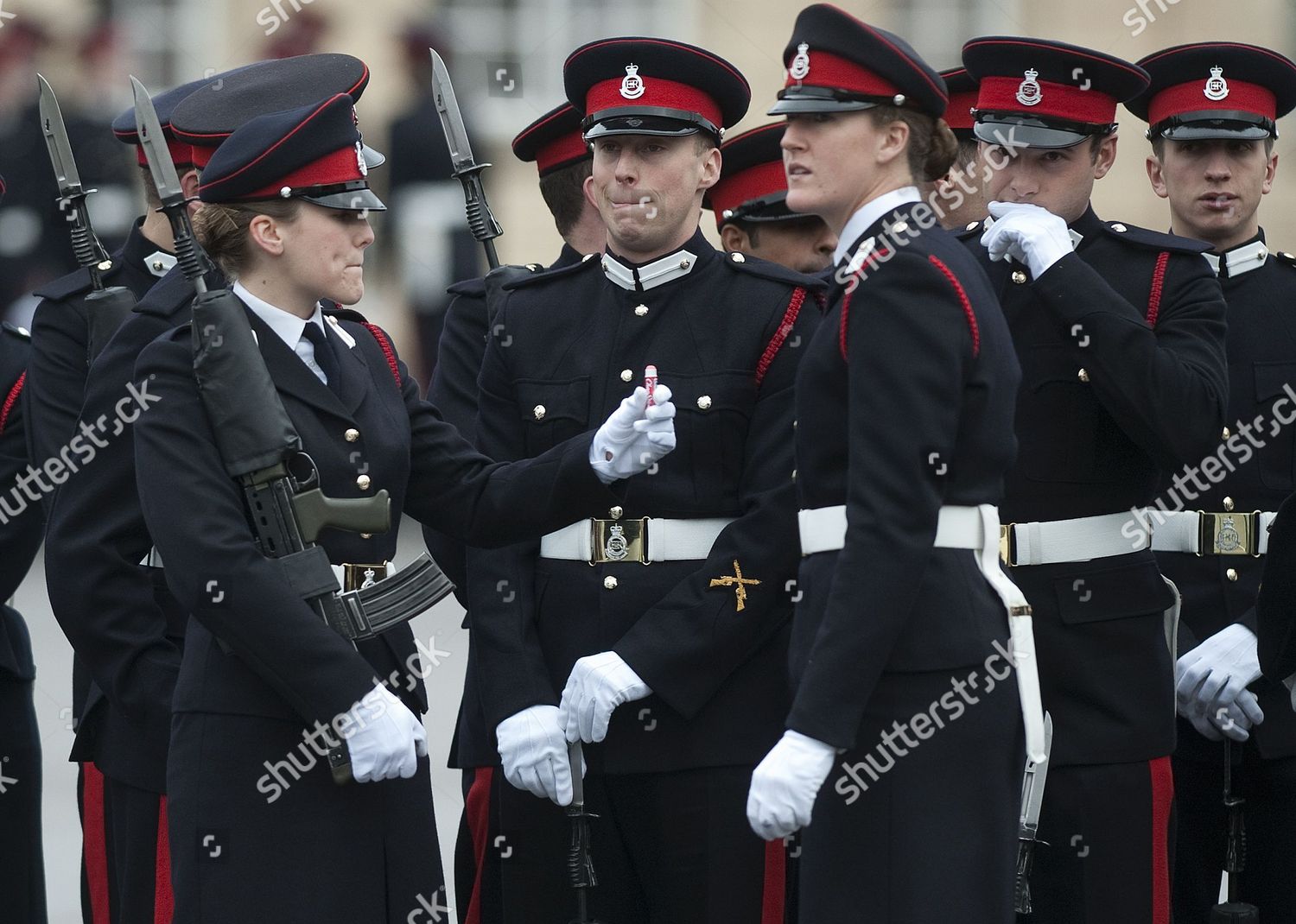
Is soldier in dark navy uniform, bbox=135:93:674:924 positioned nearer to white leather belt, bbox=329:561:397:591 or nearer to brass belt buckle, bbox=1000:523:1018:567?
white leather belt, bbox=329:561:397:591

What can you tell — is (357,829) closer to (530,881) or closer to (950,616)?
(530,881)

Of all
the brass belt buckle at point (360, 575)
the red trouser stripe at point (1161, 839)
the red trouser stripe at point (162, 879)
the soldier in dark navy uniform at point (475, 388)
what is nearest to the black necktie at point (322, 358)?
the brass belt buckle at point (360, 575)

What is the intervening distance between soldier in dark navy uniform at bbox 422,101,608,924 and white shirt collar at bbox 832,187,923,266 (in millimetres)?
1263

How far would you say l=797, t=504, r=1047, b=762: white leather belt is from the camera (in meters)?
3.36

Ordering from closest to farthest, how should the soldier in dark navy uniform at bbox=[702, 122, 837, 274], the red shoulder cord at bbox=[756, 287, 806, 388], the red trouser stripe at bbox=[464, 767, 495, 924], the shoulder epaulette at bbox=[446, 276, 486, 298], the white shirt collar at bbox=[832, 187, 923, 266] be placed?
1. the white shirt collar at bbox=[832, 187, 923, 266]
2. the red shoulder cord at bbox=[756, 287, 806, 388]
3. the red trouser stripe at bbox=[464, 767, 495, 924]
4. the shoulder epaulette at bbox=[446, 276, 486, 298]
5. the soldier in dark navy uniform at bbox=[702, 122, 837, 274]

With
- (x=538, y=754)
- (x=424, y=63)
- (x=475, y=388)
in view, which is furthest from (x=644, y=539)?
(x=424, y=63)

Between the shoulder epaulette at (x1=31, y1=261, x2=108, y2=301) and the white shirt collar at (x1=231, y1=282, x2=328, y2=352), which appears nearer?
the white shirt collar at (x1=231, y1=282, x2=328, y2=352)

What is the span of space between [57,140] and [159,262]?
382mm

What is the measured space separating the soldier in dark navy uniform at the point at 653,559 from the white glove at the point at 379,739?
50cm

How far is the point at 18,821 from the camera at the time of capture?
4715mm

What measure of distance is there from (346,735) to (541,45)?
1001 cm

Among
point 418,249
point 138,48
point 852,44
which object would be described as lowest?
point 852,44

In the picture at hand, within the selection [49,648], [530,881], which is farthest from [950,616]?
[49,648]

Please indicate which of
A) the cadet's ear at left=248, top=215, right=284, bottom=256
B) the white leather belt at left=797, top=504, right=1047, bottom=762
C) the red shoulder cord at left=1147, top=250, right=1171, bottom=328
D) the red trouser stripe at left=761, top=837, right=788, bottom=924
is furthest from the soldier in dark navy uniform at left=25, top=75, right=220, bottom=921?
the red shoulder cord at left=1147, top=250, right=1171, bottom=328
